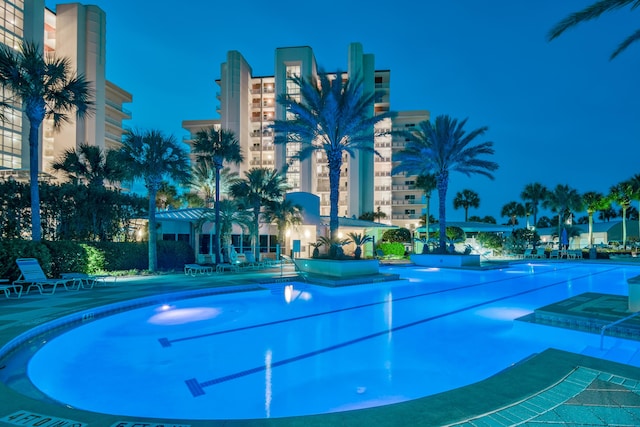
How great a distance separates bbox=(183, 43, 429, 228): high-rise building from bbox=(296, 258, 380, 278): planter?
2708 cm

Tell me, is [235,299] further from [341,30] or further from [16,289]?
[341,30]

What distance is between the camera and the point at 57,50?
3562 centimetres

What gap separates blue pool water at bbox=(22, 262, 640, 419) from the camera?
13.2ft

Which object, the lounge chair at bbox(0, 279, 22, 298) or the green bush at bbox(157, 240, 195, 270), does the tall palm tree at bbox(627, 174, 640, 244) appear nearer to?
the green bush at bbox(157, 240, 195, 270)

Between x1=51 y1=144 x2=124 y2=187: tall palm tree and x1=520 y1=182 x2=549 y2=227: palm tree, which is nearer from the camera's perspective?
x1=51 y1=144 x2=124 y2=187: tall palm tree

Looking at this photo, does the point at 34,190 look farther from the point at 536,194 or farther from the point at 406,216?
the point at 536,194

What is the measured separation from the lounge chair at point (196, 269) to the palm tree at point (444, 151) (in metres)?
12.6

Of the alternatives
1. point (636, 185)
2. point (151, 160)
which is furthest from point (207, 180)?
point (636, 185)

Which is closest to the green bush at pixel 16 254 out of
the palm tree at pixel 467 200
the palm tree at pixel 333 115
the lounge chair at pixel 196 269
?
the lounge chair at pixel 196 269

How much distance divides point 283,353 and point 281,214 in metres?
16.4

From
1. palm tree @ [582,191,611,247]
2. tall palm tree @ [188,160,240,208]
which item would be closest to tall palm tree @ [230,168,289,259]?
tall palm tree @ [188,160,240,208]

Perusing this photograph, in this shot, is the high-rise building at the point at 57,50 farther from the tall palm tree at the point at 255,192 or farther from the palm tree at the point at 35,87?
the palm tree at the point at 35,87

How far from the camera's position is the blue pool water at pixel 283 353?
4027 millimetres

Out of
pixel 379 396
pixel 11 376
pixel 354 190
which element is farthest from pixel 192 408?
pixel 354 190
